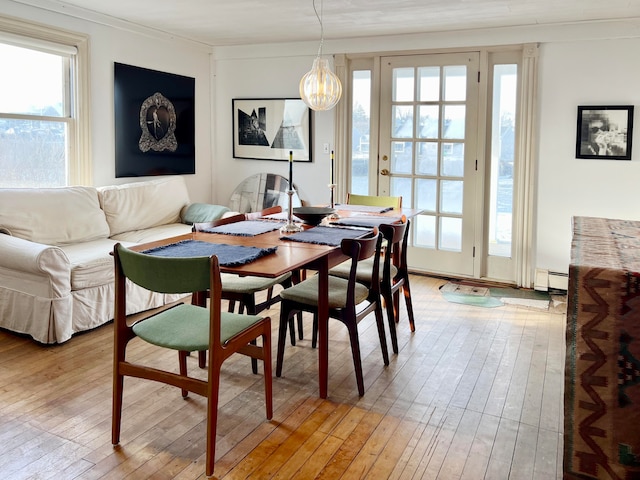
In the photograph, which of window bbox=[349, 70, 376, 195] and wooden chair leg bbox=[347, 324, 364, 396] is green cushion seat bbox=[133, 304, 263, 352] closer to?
wooden chair leg bbox=[347, 324, 364, 396]

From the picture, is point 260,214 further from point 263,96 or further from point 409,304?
point 263,96

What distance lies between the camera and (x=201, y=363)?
3125mm

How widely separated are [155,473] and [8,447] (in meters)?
0.66

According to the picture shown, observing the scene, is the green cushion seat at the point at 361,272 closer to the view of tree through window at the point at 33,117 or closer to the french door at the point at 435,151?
the french door at the point at 435,151

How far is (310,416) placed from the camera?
2617mm


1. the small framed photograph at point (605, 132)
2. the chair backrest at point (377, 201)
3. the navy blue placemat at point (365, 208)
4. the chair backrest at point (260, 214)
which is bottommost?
the chair backrest at point (260, 214)

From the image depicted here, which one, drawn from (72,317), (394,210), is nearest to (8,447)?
(72,317)

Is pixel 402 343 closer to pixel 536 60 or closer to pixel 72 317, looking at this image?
pixel 72 317

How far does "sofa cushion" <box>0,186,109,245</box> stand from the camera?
3.81 meters

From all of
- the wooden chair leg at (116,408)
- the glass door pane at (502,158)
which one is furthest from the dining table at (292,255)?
the glass door pane at (502,158)

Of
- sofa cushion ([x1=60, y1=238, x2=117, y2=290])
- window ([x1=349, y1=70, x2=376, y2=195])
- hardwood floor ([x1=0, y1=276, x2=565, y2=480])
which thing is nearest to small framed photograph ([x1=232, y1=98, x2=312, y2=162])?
window ([x1=349, y1=70, x2=376, y2=195])

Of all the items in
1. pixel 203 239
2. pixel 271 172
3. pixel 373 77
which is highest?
pixel 373 77

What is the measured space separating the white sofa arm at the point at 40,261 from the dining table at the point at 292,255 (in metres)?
0.95

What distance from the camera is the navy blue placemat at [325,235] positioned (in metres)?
2.83
